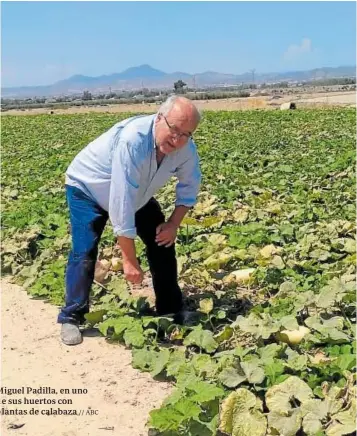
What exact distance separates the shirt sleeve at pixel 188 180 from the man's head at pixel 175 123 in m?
0.43

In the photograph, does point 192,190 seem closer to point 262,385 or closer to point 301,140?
point 262,385

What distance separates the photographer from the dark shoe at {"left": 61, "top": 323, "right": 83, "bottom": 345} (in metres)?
4.15

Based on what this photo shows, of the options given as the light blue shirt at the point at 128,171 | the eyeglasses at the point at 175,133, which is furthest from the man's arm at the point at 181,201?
the eyeglasses at the point at 175,133

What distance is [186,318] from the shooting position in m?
4.39

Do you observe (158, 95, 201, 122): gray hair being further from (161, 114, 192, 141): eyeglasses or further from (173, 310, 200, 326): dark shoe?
(173, 310, 200, 326): dark shoe

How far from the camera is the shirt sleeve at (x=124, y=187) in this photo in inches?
144

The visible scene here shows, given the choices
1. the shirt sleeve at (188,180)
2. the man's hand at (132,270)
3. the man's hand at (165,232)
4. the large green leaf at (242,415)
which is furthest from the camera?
the man's hand at (165,232)

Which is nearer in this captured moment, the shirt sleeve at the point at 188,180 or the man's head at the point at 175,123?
the man's head at the point at 175,123

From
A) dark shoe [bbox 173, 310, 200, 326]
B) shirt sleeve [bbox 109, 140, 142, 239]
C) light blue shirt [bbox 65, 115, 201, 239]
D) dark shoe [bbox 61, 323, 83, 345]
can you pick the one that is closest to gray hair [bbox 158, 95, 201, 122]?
light blue shirt [bbox 65, 115, 201, 239]

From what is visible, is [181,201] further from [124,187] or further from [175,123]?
[175,123]

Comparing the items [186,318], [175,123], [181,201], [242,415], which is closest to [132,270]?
[181,201]

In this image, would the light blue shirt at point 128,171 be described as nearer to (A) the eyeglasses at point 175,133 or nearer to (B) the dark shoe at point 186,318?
(A) the eyeglasses at point 175,133

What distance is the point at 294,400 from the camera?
3.06 meters

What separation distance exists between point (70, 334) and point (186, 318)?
0.77 meters
